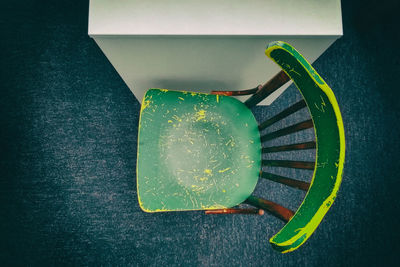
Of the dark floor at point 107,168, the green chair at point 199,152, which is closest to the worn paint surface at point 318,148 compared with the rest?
the green chair at point 199,152

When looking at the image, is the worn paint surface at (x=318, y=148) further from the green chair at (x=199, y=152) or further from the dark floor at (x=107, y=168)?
the dark floor at (x=107, y=168)

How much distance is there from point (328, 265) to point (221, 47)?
124cm

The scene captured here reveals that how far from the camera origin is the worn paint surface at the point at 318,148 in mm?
521

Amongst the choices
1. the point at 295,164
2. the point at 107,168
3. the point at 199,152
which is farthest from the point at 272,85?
the point at 107,168

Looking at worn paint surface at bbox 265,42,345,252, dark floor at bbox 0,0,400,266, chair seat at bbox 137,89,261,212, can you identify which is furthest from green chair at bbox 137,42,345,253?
dark floor at bbox 0,0,400,266

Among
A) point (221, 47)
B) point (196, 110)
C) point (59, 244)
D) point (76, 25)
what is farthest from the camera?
point (76, 25)

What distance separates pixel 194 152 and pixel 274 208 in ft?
1.10

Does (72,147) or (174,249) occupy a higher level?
(72,147)

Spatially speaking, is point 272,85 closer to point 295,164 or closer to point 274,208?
point 295,164

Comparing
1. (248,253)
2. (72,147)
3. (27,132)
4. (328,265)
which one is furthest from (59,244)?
(328,265)

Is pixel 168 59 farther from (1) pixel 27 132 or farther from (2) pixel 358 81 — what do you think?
(2) pixel 358 81

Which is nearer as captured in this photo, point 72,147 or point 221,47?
point 221,47

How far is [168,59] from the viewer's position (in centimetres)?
89

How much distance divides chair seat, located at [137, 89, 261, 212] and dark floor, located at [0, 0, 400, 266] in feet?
1.54
